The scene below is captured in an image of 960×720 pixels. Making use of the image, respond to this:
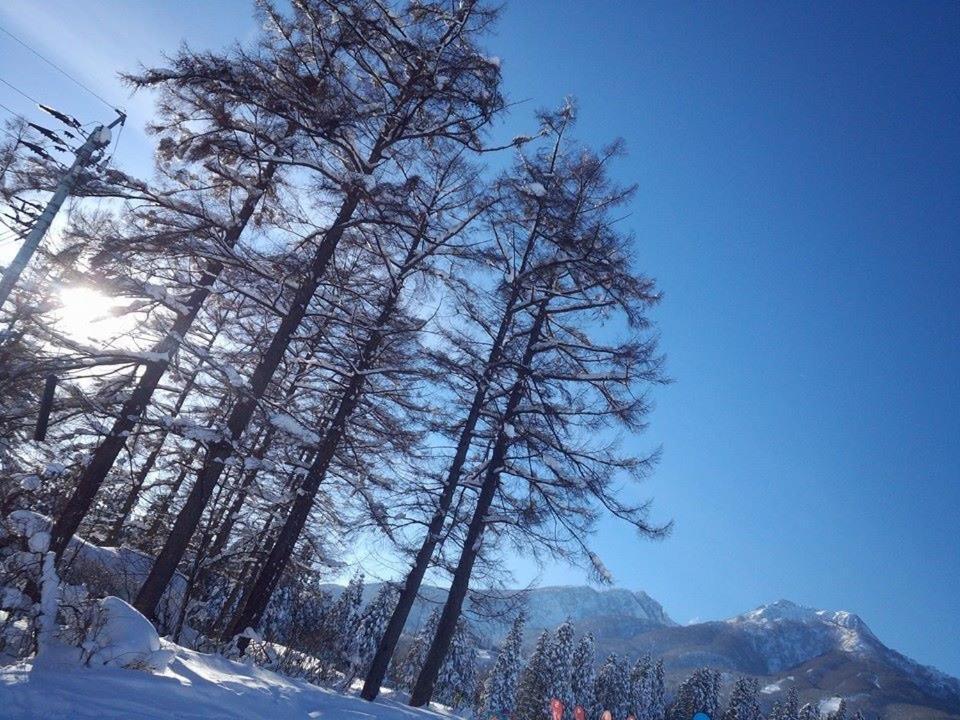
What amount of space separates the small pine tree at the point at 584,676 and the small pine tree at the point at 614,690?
14.1 ft

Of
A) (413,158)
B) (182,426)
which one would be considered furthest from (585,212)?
(182,426)

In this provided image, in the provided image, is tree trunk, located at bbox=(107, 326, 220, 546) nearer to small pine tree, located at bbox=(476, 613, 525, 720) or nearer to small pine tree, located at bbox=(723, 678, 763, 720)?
small pine tree, located at bbox=(476, 613, 525, 720)

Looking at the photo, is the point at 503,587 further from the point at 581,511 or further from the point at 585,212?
the point at 585,212

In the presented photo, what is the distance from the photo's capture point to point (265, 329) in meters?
10.2

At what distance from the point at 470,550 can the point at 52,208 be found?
29.0 feet

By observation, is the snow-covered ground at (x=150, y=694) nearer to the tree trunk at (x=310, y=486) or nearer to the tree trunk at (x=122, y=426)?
the tree trunk at (x=310, y=486)

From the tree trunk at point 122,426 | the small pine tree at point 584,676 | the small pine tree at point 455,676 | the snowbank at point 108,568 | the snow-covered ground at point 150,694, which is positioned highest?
the tree trunk at point 122,426

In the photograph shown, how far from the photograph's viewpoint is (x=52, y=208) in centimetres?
738

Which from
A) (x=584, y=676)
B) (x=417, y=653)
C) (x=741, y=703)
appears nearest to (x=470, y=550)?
(x=417, y=653)

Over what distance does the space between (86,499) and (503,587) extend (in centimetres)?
782

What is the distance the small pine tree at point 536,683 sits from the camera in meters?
40.4

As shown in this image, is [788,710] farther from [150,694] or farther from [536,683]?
[150,694]

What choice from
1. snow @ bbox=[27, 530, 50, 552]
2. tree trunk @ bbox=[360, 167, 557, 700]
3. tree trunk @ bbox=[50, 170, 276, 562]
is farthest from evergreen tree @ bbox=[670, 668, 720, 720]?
snow @ bbox=[27, 530, 50, 552]

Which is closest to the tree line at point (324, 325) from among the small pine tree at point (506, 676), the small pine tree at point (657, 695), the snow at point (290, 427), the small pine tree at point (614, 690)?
the snow at point (290, 427)
